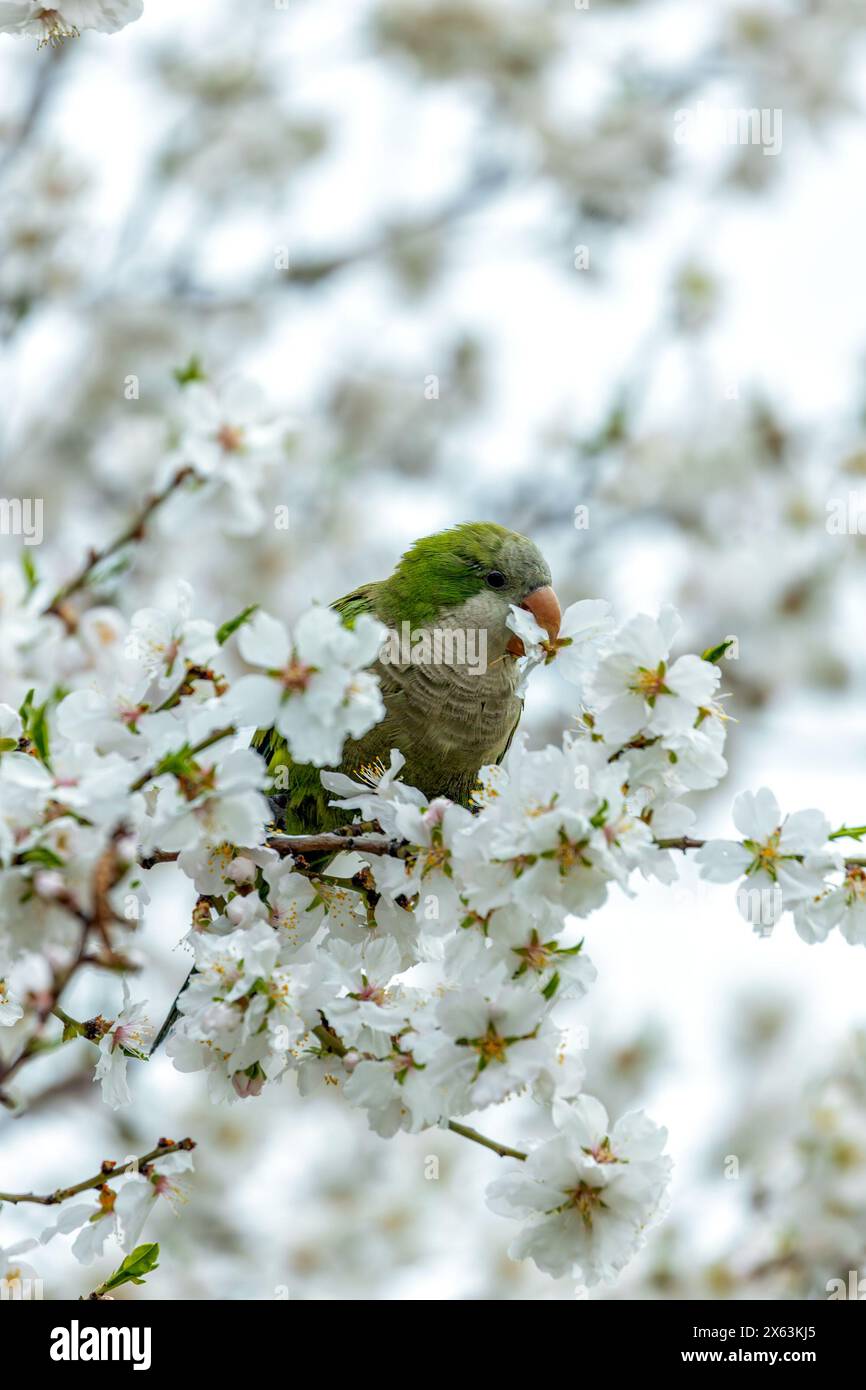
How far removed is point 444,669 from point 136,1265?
1352 millimetres

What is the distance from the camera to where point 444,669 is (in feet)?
9.00

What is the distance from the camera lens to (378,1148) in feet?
20.6

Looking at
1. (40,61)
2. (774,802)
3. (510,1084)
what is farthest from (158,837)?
(40,61)

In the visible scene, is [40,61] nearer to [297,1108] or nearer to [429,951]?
[429,951]

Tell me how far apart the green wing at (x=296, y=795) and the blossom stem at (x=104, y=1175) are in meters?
0.96

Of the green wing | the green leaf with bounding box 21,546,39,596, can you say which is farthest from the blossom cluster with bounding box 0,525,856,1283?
the green wing

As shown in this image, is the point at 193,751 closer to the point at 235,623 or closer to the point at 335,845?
the point at 235,623

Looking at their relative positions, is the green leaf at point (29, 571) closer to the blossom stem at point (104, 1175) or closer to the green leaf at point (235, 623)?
the green leaf at point (235, 623)

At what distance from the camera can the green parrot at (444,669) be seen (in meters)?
2.70

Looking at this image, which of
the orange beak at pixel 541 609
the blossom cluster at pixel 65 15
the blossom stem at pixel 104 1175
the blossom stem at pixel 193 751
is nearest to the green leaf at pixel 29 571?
the blossom stem at pixel 193 751

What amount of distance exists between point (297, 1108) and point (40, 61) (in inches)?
177

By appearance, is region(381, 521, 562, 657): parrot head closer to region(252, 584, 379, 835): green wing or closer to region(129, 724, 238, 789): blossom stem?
region(252, 584, 379, 835): green wing

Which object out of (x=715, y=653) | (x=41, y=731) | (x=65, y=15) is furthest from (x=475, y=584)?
(x=41, y=731)
